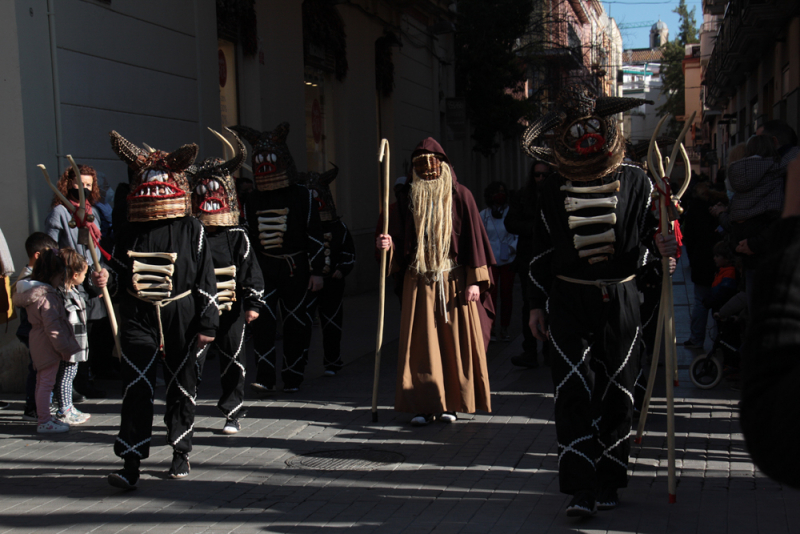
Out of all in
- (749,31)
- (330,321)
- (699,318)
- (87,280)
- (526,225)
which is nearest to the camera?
(87,280)

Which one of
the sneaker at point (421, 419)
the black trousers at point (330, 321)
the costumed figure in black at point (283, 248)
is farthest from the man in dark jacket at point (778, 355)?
the black trousers at point (330, 321)

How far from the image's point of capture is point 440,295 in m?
6.54

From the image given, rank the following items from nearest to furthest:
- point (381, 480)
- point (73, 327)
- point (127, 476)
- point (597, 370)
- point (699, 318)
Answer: point (597, 370) < point (127, 476) < point (381, 480) < point (73, 327) < point (699, 318)

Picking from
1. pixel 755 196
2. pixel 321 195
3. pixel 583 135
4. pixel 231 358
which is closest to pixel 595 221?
pixel 583 135

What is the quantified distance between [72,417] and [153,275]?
2400mm

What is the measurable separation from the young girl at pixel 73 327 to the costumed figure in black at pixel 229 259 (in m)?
1.19

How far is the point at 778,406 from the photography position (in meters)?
1.36

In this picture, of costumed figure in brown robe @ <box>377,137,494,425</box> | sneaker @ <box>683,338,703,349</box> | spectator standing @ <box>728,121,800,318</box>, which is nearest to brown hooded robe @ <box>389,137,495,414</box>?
costumed figure in brown robe @ <box>377,137,494,425</box>

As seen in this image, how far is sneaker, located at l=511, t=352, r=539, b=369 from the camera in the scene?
28.7ft

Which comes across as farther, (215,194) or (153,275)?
(215,194)

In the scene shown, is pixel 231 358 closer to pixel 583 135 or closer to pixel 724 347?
pixel 583 135

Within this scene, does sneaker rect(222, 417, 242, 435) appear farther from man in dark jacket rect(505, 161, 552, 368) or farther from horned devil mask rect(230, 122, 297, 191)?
man in dark jacket rect(505, 161, 552, 368)

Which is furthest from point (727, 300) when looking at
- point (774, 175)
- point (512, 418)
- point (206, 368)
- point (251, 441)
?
point (206, 368)

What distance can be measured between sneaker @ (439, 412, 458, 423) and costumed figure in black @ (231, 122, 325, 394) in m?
1.75
